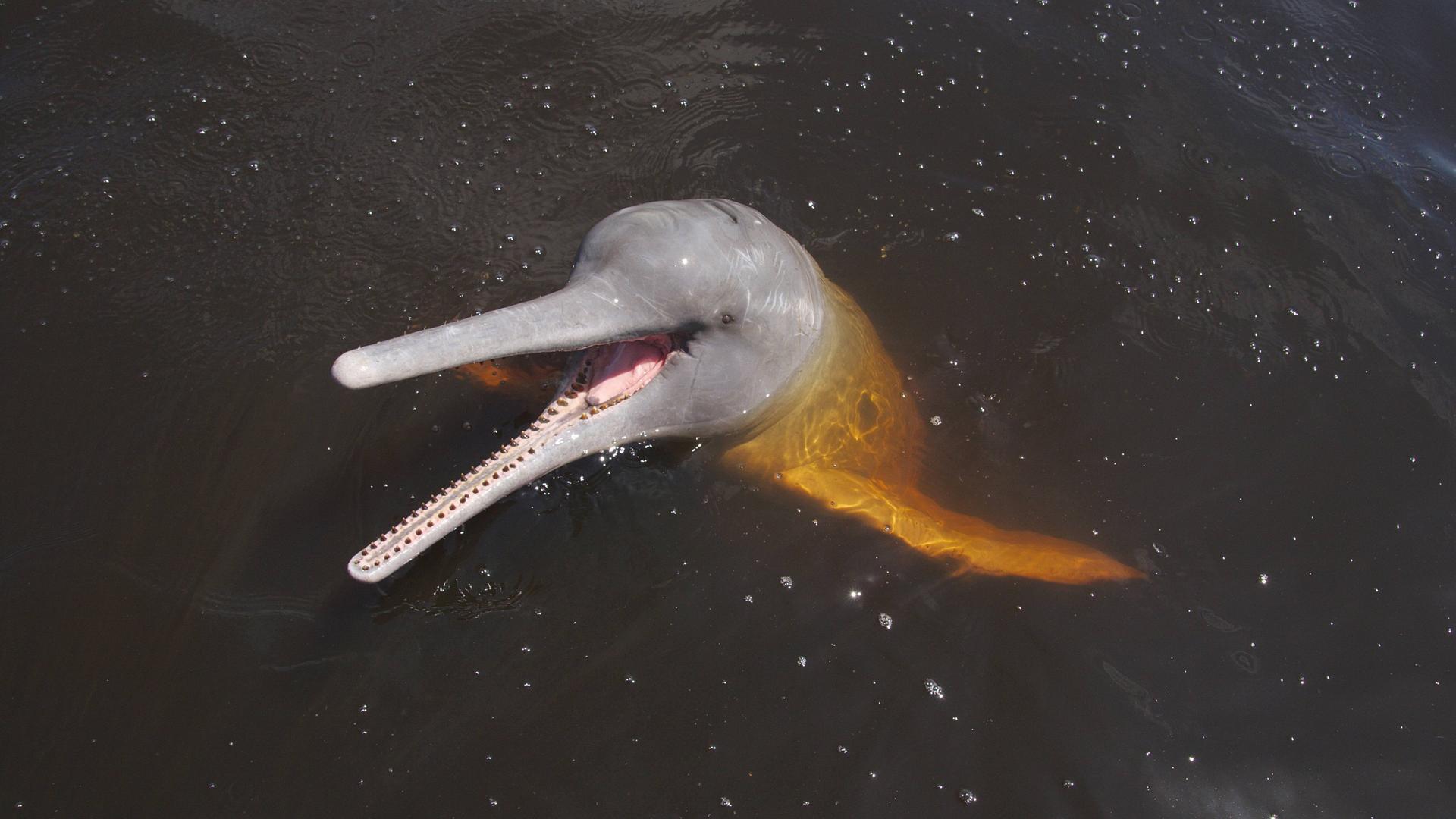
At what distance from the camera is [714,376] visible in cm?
530

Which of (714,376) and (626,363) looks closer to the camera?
(714,376)

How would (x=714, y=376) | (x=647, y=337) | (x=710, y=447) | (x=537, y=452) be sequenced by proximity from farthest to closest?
(x=710, y=447) → (x=714, y=376) → (x=647, y=337) → (x=537, y=452)

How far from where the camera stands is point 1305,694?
5301 mm

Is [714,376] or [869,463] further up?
[714,376]

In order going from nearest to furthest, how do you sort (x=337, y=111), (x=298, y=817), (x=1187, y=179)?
1. (x=298, y=817)
2. (x=337, y=111)
3. (x=1187, y=179)

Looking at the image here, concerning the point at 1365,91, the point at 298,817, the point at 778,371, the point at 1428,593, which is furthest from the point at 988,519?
the point at 1365,91

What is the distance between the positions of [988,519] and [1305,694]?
191cm

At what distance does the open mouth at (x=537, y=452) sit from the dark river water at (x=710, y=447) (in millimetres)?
543

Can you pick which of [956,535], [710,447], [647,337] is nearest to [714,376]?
[647,337]

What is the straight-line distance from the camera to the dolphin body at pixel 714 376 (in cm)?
433

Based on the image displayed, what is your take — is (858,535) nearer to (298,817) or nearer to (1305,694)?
(1305,694)

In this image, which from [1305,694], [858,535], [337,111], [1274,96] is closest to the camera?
[1305,694]

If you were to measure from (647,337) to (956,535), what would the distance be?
2184 millimetres

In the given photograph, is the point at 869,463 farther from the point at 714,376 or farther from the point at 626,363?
the point at 626,363
